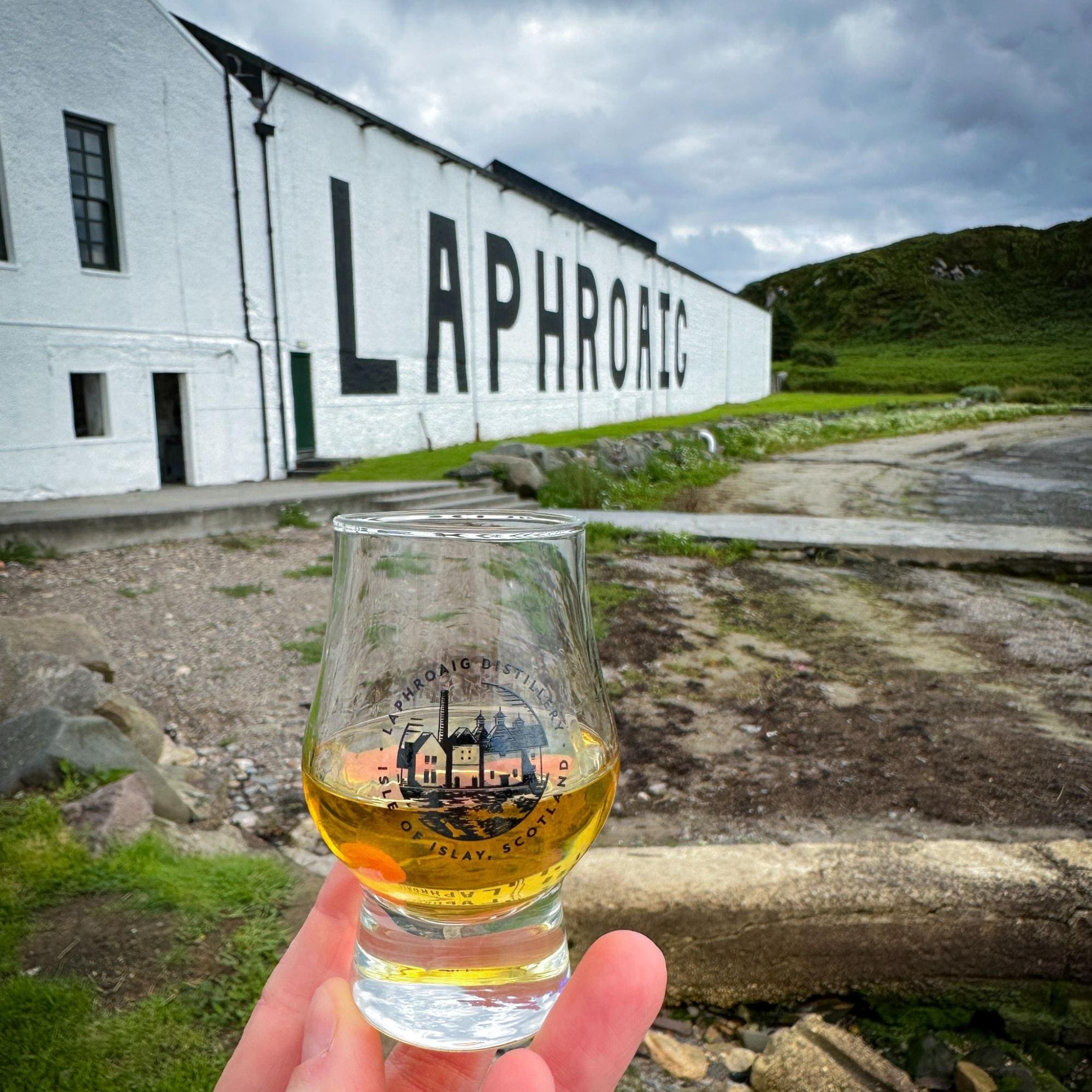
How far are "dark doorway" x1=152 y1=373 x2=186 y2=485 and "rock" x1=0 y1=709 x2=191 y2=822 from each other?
1161cm

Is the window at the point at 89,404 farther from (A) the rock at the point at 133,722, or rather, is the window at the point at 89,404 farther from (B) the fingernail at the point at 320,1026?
(B) the fingernail at the point at 320,1026

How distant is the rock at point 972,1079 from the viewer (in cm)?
→ 226

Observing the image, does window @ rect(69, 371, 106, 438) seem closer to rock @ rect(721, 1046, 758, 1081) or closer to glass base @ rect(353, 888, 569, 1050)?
rock @ rect(721, 1046, 758, 1081)

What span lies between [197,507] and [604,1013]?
9842 millimetres

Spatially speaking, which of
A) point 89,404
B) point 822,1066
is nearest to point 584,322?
point 89,404

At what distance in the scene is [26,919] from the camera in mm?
2430

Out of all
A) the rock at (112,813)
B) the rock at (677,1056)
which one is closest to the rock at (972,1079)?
the rock at (677,1056)

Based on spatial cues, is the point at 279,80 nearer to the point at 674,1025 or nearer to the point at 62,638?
the point at 62,638

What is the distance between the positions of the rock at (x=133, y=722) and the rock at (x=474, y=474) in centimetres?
874

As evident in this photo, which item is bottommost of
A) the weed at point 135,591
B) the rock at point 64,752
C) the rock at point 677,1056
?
the rock at point 677,1056

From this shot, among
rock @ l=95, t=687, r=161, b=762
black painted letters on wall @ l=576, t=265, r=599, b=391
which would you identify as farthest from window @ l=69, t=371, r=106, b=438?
black painted letters on wall @ l=576, t=265, r=599, b=391

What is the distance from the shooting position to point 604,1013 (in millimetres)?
893

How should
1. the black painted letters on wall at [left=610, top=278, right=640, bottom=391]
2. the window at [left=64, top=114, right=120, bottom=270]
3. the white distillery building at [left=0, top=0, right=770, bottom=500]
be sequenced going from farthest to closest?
the black painted letters on wall at [left=610, top=278, right=640, bottom=391], the window at [left=64, top=114, right=120, bottom=270], the white distillery building at [left=0, top=0, right=770, bottom=500]

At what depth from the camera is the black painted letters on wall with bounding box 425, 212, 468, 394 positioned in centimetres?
1803
